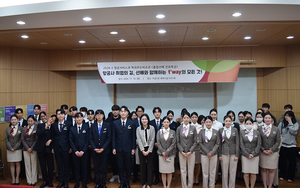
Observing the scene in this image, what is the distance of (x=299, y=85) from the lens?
6363 mm

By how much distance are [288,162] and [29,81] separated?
7.63 m

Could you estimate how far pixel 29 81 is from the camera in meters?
6.73

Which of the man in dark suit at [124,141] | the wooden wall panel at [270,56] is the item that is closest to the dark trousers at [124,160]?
the man in dark suit at [124,141]

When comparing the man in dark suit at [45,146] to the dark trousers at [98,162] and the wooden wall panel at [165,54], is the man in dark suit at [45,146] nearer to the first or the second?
the dark trousers at [98,162]

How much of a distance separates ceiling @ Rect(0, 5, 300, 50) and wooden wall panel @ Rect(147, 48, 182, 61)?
15.1 inches

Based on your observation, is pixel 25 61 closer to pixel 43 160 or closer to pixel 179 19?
pixel 43 160

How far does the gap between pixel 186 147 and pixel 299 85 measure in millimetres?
4365

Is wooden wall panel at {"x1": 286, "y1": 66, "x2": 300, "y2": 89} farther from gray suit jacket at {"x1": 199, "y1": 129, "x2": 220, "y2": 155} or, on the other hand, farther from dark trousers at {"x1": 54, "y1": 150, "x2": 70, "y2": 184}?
dark trousers at {"x1": 54, "y1": 150, "x2": 70, "y2": 184}

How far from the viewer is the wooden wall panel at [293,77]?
6.41 metres

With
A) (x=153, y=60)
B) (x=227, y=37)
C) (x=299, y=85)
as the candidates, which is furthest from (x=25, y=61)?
(x=299, y=85)

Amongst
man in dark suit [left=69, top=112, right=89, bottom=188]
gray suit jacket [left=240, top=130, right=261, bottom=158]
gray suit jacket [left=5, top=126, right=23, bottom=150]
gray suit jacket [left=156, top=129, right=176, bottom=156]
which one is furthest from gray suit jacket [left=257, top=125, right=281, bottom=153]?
gray suit jacket [left=5, top=126, right=23, bottom=150]

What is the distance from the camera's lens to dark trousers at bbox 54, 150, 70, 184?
15.4 feet

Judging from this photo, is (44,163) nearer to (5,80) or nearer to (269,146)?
(5,80)

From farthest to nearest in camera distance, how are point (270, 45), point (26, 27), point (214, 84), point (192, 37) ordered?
1. point (214, 84)
2. point (270, 45)
3. point (192, 37)
4. point (26, 27)
